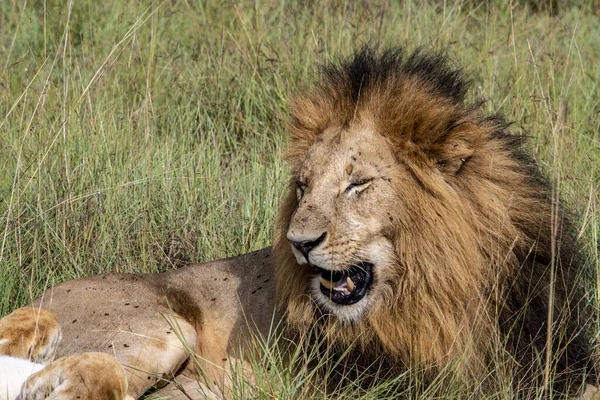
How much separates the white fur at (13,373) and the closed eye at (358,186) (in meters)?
1.19

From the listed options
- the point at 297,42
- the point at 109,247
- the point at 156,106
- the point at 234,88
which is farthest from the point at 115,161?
the point at 297,42

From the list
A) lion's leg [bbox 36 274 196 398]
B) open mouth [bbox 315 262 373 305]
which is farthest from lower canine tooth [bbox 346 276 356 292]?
lion's leg [bbox 36 274 196 398]

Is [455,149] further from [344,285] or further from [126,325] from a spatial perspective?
[126,325]

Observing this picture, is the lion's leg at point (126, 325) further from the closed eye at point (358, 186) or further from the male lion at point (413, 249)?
the closed eye at point (358, 186)

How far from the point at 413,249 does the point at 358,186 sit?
28 cm

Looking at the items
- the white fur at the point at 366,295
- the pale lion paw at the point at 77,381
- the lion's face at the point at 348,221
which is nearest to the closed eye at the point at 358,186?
the lion's face at the point at 348,221

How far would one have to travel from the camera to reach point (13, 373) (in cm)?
321

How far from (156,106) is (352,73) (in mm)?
2407

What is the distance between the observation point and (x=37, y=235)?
4.46 metres

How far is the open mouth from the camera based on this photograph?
336 cm

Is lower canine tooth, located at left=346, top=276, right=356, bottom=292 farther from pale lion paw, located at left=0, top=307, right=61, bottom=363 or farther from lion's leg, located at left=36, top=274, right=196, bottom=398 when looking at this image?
pale lion paw, located at left=0, top=307, right=61, bottom=363

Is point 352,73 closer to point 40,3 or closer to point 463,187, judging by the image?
point 463,187

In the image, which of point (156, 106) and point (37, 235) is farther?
point (156, 106)

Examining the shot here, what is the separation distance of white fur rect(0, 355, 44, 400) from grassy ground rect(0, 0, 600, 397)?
0.69m
